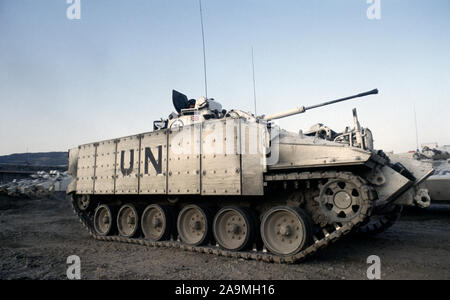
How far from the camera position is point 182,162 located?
8031mm

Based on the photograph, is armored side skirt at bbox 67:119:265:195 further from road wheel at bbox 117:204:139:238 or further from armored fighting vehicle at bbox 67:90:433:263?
road wheel at bbox 117:204:139:238

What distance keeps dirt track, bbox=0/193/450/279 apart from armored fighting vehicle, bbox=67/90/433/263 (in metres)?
0.51

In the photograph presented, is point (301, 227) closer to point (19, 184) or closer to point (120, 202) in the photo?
point (120, 202)

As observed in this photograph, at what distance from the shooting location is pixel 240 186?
6.95m

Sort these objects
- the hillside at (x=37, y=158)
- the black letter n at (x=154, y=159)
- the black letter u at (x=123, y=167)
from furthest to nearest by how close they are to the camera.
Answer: the hillside at (x=37, y=158), the black letter u at (x=123, y=167), the black letter n at (x=154, y=159)

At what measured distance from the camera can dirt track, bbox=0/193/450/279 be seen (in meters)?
5.52

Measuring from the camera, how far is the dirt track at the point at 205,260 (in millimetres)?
5523

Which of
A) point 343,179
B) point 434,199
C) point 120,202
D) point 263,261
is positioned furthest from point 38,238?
point 434,199

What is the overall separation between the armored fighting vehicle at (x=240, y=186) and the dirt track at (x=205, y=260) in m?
0.51

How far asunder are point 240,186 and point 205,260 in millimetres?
1828

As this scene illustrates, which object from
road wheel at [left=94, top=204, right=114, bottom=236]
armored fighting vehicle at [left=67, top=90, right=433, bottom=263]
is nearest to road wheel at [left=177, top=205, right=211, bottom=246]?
armored fighting vehicle at [left=67, top=90, right=433, bottom=263]

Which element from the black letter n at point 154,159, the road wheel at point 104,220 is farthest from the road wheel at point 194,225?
the road wheel at point 104,220

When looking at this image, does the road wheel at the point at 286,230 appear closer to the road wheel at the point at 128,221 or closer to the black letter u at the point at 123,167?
the road wheel at the point at 128,221
